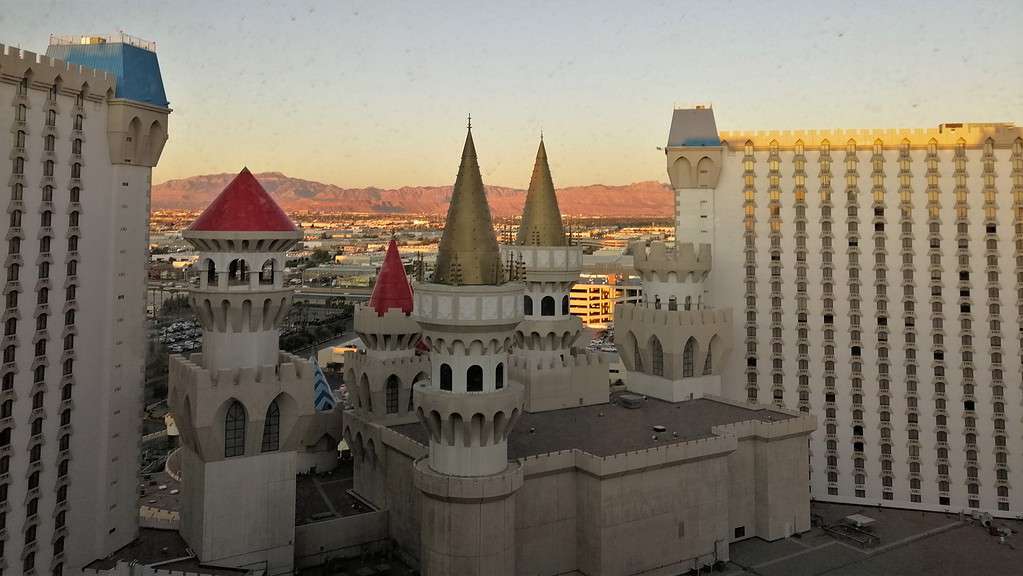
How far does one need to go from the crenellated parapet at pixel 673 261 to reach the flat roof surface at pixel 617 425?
23.8 ft

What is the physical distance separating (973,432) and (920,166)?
15930mm

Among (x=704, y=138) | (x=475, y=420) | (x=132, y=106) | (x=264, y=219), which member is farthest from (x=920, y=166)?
(x=132, y=106)

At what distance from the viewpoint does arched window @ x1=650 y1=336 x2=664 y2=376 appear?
1757 inches

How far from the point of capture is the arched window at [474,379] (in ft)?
96.1

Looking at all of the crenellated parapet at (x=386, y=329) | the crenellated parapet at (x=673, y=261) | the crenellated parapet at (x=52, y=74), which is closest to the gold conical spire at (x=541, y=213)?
the crenellated parapet at (x=673, y=261)

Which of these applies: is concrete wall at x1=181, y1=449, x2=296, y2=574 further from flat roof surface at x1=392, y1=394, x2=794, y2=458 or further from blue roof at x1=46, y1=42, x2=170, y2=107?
blue roof at x1=46, y1=42, x2=170, y2=107

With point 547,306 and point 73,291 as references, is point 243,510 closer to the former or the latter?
point 73,291

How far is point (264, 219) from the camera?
3022cm

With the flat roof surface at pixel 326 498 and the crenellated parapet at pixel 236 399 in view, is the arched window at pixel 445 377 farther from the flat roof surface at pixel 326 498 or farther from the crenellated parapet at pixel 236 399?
the flat roof surface at pixel 326 498

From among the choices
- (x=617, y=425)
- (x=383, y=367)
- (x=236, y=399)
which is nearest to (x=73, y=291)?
(x=236, y=399)

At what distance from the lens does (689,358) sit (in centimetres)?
4459

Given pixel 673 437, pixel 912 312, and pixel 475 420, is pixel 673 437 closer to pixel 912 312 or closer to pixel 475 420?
pixel 475 420

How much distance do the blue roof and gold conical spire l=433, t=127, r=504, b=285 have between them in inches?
558

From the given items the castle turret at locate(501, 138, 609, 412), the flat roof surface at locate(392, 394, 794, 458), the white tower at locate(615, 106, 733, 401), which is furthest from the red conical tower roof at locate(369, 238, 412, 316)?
the white tower at locate(615, 106, 733, 401)
